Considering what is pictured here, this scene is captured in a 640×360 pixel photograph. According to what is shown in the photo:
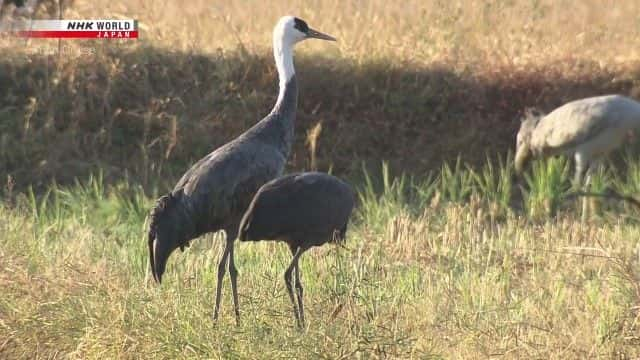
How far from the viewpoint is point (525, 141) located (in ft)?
36.9

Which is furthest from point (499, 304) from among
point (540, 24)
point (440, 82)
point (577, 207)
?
point (540, 24)

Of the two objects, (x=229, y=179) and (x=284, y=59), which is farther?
(x=284, y=59)

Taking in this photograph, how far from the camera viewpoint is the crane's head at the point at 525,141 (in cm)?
1120

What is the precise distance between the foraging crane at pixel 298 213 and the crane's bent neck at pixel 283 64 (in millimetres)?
1357

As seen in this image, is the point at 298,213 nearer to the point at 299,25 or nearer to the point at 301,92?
the point at 299,25

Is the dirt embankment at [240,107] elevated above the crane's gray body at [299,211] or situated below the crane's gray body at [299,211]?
below

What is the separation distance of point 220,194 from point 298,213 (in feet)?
2.20

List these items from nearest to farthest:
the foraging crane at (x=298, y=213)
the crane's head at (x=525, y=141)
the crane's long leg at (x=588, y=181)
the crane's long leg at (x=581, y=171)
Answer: the foraging crane at (x=298, y=213), the crane's long leg at (x=588, y=181), the crane's long leg at (x=581, y=171), the crane's head at (x=525, y=141)

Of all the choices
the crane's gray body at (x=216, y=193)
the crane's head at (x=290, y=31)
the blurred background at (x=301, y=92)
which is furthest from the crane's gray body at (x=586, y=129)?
the crane's gray body at (x=216, y=193)

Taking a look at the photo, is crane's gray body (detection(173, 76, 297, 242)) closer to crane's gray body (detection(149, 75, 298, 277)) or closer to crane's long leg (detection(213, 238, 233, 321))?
crane's gray body (detection(149, 75, 298, 277))

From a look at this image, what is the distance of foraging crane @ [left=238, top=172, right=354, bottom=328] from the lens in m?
6.04

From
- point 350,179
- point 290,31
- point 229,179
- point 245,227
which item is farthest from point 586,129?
point 245,227

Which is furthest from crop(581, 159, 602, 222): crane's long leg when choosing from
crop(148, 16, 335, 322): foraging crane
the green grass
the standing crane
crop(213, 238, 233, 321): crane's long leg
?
crop(213, 238, 233, 321): crane's long leg

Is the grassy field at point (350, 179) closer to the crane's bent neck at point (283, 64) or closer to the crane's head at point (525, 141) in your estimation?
the crane's head at point (525, 141)
